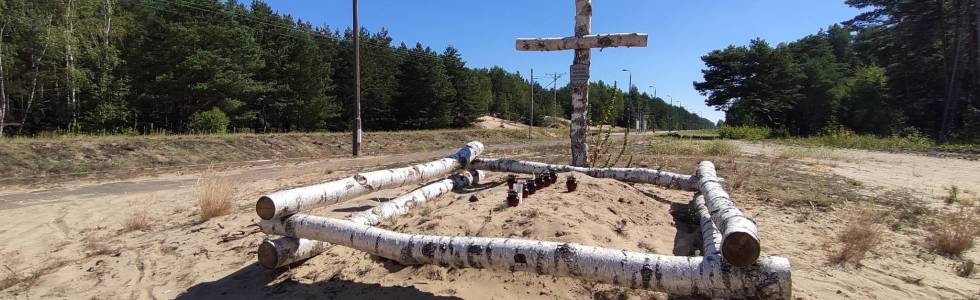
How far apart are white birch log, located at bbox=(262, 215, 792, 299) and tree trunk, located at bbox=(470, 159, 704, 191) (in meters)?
3.73

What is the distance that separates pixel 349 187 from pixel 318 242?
987 millimetres

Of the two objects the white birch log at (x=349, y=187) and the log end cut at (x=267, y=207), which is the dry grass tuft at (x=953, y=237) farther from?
the log end cut at (x=267, y=207)

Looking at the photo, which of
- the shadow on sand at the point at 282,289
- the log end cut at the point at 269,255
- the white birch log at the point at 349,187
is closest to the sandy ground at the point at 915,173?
the white birch log at the point at 349,187

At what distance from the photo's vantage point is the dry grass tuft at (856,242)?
4.47m

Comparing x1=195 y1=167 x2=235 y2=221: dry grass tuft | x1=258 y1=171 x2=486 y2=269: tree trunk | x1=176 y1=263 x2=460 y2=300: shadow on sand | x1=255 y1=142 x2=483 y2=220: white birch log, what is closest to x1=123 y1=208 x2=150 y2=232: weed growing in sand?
x1=195 y1=167 x2=235 y2=221: dry grass tuft

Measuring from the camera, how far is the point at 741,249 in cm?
289

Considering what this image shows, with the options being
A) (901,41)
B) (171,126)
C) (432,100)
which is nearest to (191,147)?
(171,126)

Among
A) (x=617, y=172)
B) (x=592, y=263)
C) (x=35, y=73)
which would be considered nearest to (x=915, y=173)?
(x=617, y=172)

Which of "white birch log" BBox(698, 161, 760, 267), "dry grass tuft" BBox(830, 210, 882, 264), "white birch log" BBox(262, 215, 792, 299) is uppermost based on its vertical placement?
"white birch log" BBox(698, 161, 760, 267)

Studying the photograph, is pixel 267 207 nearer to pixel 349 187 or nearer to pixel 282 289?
pixel 282 289

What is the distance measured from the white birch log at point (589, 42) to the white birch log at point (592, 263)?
18.6ft

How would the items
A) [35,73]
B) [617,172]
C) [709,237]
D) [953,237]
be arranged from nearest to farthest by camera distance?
[709,237] < [953,237] < [617,172] < [35,73]

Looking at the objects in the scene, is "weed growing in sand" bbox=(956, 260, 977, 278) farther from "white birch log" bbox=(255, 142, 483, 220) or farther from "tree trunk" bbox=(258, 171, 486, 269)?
"white birch log" bbox=(255, 142, 483, 220)

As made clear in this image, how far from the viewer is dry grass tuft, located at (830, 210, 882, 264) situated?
447 cm
